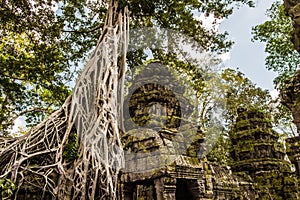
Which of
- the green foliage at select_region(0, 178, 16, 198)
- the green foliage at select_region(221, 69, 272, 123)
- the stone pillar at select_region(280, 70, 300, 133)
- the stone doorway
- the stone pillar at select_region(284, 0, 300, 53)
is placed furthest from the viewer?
the green foliage at select_region(221, 69, 272, 123)

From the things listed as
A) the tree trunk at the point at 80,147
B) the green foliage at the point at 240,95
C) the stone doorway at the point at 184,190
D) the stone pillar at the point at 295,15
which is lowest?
the stone doorway at the point at 184,190

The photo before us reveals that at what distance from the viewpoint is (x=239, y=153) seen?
10594 millimetres

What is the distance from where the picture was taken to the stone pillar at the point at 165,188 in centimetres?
512

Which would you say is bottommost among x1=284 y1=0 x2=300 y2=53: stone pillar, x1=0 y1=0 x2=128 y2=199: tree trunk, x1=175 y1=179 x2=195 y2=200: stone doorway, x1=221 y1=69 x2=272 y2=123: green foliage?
x1=175 y1=179 x2=195 y2=200: stone doorway

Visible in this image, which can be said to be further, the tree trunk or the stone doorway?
the stone doorway

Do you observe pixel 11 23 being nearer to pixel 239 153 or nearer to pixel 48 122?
pixel 48 122

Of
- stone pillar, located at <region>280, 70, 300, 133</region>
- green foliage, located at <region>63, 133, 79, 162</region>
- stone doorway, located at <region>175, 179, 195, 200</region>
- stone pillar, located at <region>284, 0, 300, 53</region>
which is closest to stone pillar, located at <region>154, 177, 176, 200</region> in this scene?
stone doorway, located at <region>175, 179, 195, 200</region>

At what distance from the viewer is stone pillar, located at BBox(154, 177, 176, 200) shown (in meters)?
5.12

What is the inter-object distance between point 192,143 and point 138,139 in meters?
1.50

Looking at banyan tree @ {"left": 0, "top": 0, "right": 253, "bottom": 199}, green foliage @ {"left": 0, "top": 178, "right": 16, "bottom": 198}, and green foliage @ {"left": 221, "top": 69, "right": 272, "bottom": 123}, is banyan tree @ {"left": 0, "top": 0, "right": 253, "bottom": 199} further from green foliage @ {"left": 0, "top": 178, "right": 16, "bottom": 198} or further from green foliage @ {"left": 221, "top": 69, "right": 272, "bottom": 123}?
green foliage @ {"left": 221, "top": 69, "right": 272, "bottom": 123}

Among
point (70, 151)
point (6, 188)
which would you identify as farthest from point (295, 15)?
point (6, 188)

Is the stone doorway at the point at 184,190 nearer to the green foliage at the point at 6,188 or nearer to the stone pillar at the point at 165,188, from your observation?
the stone pillar at the point at 165,188

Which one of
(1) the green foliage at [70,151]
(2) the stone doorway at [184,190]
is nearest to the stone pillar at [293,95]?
(2) the stone doorway at [184,190]

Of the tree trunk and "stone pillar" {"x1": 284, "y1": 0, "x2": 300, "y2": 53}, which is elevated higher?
"stone pillar" {"x1": 284, "y1": 0, "x2": 300, "y2": 53}
